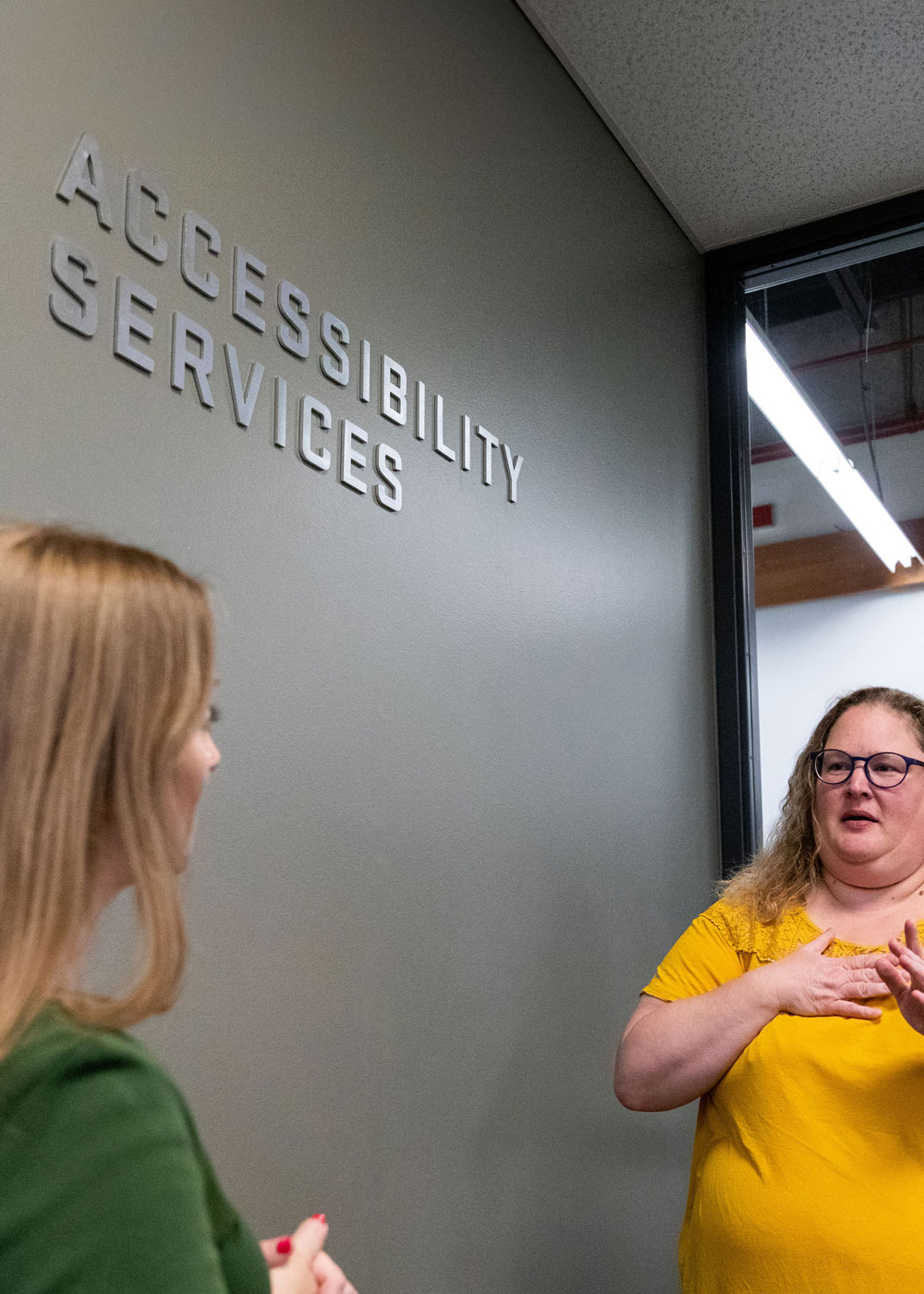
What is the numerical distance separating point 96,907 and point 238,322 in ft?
3.70

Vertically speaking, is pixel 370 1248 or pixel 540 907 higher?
pixel 540 907

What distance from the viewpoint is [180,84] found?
1.70 m

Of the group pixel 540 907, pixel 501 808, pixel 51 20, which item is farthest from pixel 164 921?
pixel 540 907

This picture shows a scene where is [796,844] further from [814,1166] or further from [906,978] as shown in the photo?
[814,1166]

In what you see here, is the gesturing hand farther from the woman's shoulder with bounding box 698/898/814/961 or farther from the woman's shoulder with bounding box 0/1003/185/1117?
the woman's shoulder with bounding box 0/1003/185/1117

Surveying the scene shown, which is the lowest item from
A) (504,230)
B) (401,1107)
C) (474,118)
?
(401,1107)

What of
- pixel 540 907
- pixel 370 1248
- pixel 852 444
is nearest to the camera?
pixel 370 1248

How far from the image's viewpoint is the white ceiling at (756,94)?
9.04 feet

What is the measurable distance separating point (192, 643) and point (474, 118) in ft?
6.43

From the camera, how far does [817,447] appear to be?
11.4 feet

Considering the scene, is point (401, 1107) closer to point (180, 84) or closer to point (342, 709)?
point (342, 709)

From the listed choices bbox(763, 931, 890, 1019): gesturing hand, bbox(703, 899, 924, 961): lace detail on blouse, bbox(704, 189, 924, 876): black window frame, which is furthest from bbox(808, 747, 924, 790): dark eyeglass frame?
bbox(704, 189, 924, 876): black window frame

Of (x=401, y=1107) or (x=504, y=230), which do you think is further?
(x=504, y=230)

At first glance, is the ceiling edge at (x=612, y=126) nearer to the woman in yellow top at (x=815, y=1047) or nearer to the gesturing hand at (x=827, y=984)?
the woman in yellow top at (x=815, y=1047)
